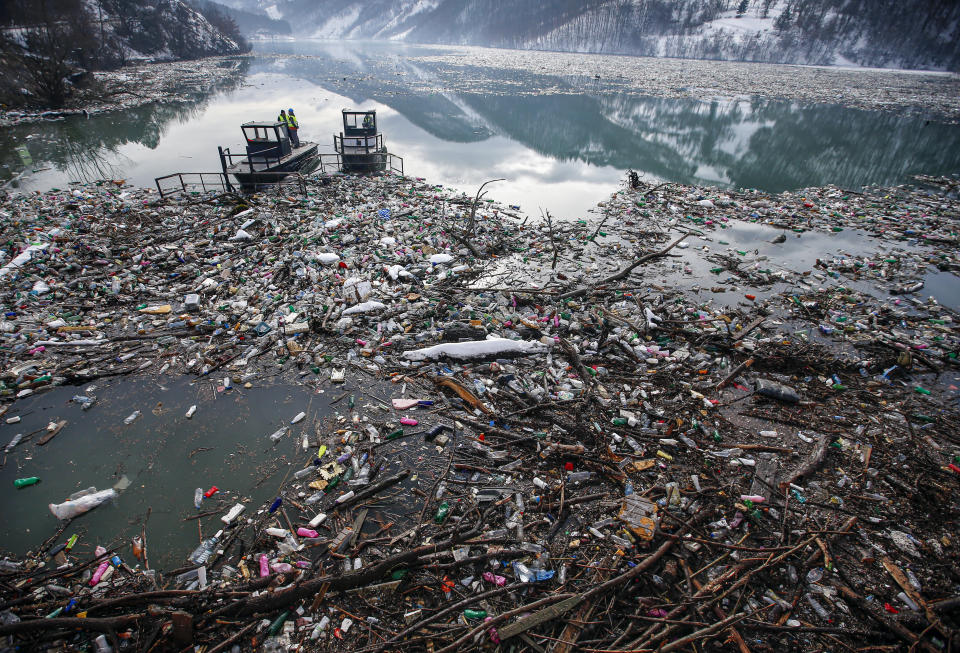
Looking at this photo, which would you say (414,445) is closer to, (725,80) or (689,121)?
(689,121)

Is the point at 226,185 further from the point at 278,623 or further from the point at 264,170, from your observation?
the point at 278,623

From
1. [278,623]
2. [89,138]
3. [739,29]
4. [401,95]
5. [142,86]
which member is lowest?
[278,623]

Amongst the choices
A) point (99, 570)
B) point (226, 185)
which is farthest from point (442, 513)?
point (226, 185)

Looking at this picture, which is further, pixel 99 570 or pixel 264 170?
pixel 264 170

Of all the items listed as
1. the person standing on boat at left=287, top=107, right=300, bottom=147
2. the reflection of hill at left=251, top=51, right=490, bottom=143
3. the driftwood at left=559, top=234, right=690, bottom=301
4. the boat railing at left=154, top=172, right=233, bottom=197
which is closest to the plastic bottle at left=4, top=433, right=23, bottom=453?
the driftwood at left=559, top=234, right=690, bottom=301

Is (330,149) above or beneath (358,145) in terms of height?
beneath

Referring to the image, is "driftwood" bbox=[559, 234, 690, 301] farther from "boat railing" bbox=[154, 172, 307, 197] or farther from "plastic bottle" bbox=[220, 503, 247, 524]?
"boat railing" bbox=[154, 172, 307, 197]

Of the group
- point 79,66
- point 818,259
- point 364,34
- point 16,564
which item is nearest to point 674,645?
point 16,564
